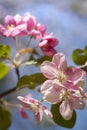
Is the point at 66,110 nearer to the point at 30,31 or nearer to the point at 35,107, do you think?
the point at 35,107

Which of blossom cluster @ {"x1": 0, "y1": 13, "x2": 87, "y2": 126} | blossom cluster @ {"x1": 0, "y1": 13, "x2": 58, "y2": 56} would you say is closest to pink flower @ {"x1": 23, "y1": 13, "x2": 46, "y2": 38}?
blossom cluster @ {"x1": 0, "y1": 13, "x2": 58, "y2": 56}

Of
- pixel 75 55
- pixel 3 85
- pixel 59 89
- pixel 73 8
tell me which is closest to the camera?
pixel 59 89

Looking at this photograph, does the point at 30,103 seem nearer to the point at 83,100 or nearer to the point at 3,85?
the point at 83,100

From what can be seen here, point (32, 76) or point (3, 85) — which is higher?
point (32, 76)

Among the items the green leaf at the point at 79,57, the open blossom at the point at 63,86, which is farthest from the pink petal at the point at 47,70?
the green leaf at the point at 79,57

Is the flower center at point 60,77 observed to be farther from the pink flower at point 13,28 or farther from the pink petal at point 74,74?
the pink flower at point 13,28

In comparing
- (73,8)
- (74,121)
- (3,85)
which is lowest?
(3,85)

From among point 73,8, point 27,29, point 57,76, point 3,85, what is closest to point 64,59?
point 57,76
